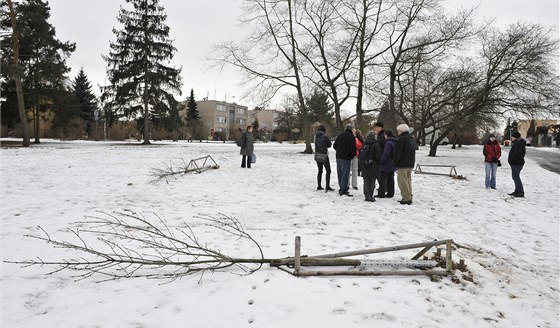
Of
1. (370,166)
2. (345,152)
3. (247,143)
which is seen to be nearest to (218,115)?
(247,143)

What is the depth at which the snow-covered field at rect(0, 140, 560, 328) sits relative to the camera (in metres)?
3.37

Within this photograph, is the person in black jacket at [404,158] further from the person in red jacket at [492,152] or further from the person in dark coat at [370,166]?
the person in red jacket at [492,152]

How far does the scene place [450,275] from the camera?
4.33 meters

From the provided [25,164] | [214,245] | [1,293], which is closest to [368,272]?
[214,245]

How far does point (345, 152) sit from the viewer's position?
9148 millimetres

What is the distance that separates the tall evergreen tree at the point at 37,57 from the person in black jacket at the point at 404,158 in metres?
28.7

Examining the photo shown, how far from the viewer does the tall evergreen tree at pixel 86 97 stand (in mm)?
56287

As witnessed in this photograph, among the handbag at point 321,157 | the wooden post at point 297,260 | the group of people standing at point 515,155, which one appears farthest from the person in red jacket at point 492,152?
the wooden post at point 297,260

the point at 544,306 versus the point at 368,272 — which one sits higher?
the point at 368,272

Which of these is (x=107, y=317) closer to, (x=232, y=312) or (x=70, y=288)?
(x=70, y=288)

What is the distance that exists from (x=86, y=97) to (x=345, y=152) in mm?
61907

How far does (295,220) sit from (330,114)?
185 feet

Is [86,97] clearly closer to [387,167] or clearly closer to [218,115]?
[218,115]

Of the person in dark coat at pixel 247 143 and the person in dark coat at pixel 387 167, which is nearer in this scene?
the person in dark coat at pixel 387 167
